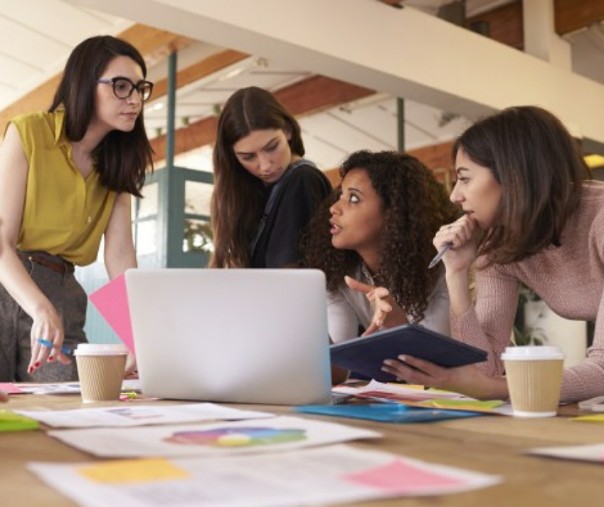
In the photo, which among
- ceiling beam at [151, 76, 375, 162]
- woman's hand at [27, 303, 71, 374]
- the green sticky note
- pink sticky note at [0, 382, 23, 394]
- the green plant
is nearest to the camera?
the green sticky note

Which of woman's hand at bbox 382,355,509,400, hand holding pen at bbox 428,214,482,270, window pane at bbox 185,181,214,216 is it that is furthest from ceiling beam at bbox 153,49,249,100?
woman's hand at bbox 382,355,509,400

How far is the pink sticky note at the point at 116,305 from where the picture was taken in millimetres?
1240

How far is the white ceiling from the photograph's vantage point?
14.5 feet

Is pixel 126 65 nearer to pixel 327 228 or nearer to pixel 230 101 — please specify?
pixel 230 101

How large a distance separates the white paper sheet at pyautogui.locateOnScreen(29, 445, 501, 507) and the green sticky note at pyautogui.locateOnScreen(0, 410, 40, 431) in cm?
24

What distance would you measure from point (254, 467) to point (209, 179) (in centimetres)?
373

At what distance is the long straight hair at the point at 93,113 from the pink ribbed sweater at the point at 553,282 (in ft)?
2.89

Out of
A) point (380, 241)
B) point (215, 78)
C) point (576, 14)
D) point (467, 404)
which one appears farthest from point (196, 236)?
point (467, 404)

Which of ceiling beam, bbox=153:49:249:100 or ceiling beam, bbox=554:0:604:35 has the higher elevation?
ceiling beam, bbox=554:0:604:35

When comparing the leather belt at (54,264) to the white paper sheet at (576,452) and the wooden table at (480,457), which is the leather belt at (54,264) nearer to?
the wooden table at (480,457)

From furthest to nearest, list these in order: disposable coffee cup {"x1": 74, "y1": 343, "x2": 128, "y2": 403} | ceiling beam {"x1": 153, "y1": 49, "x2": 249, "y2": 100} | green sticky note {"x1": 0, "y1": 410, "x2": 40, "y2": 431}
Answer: ceiling beam {"x1": 153, "y1": 49, "x2": 249, "y2": 100} → disposable coffee cup {"x1": 74, "y1": 343, "x2": 128, "y2": 403} → green sticky note {"x1": 0, "y1": 410, "x2": 40, "y2": 431}

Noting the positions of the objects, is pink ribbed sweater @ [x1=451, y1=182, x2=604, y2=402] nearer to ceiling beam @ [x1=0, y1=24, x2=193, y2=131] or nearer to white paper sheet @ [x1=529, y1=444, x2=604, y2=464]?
white paper sheet @ [x1=529, y1=444, x2=604, y2=464]

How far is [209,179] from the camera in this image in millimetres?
4188

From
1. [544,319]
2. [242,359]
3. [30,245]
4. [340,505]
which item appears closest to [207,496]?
[340,505]
